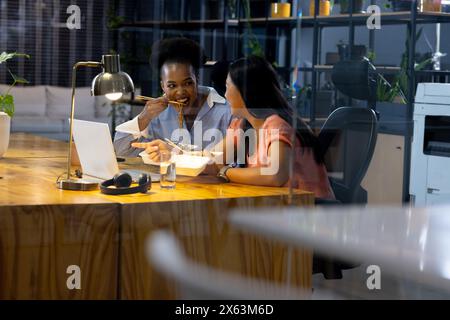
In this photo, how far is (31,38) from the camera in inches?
141

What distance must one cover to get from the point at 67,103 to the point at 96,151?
103 centimetres

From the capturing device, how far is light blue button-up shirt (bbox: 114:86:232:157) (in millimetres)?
3312

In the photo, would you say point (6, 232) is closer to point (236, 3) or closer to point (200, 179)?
point (200, 179)

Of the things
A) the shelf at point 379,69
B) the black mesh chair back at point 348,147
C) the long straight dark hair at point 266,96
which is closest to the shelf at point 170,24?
the long straight dark hair at point 266,96

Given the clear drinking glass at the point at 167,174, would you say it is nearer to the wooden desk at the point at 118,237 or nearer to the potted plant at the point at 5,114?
the wooden desk at the point at 118,237

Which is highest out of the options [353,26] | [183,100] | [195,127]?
[353,26]

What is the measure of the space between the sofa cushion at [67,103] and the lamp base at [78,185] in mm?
984

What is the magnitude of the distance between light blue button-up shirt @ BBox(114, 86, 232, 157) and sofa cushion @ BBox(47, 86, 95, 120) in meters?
0.16

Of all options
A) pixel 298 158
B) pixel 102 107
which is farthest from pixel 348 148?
pixel 102 107

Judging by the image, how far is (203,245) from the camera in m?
2.57

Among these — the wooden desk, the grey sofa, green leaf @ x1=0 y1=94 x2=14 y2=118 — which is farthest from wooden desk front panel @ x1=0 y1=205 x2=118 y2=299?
the grey sofa

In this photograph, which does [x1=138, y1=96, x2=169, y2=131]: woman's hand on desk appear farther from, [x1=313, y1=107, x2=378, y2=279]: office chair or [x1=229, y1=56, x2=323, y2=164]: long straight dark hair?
[x1=313, y1=107, x2=378, y2=279]: office chair

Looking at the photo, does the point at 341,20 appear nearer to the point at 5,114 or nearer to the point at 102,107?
the point at 102,107
